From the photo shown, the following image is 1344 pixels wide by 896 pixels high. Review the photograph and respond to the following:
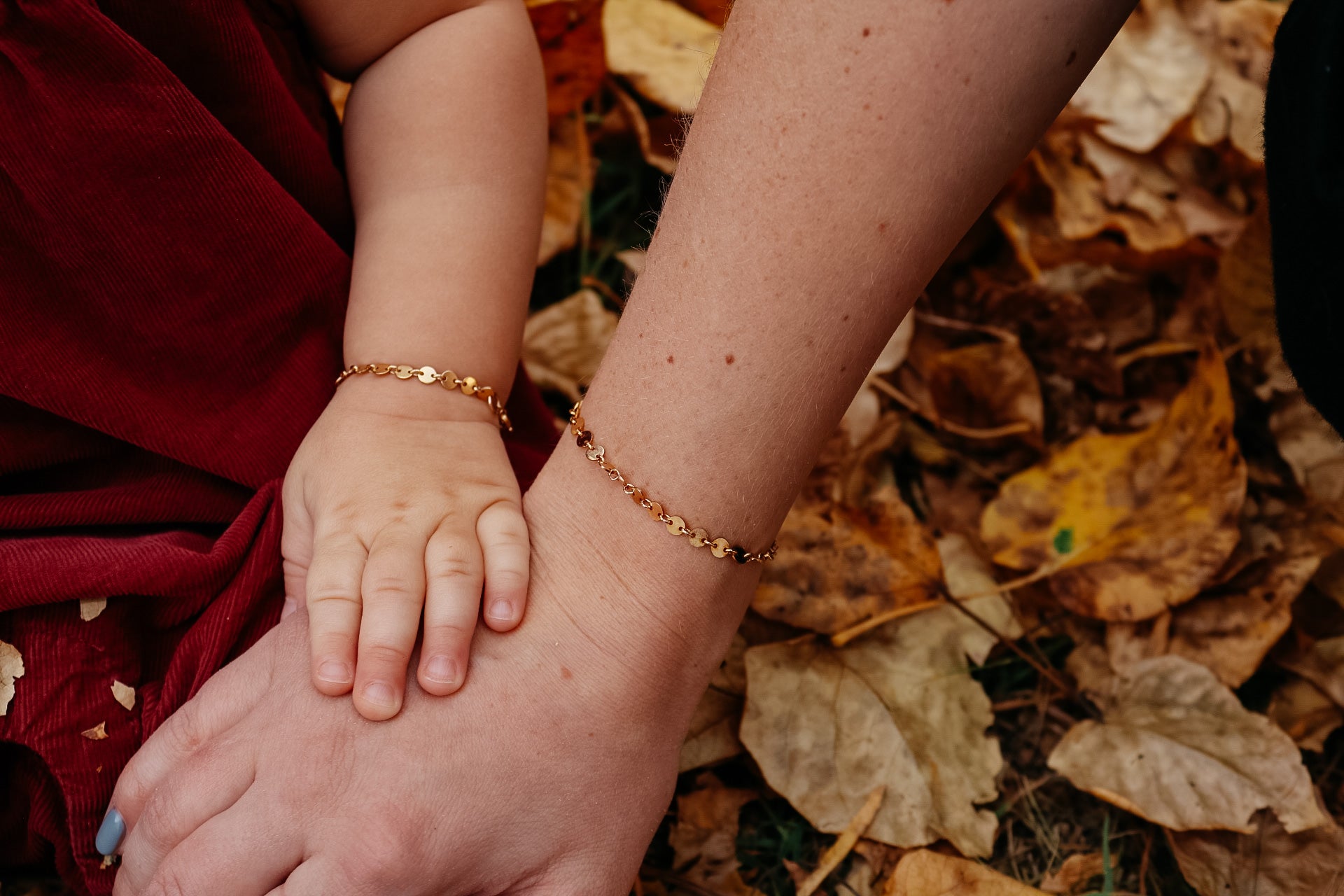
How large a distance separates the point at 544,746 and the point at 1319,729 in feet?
2.61

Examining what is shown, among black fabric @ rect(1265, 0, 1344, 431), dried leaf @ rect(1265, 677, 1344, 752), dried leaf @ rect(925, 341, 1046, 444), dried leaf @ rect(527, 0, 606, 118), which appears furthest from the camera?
dried leaf @ rect(527, 0, 606, 118)

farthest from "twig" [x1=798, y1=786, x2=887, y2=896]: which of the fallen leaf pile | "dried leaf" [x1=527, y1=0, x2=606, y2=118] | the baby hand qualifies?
"dried leaf" [x1=527, y1=0, x2=606, y2=118]

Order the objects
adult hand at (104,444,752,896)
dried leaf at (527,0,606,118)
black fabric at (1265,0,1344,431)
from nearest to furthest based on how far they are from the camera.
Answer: black fabric at (1265,0,1344,431) < adult hand at (104,444,752,896) < dried leaf at (527,0,606,118)

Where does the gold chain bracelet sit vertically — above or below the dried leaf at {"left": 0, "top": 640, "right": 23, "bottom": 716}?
above

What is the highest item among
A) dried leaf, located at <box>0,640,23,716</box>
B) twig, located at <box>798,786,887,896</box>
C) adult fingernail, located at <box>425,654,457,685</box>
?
adult fingernail, located at <box>425,654,457,685</box>

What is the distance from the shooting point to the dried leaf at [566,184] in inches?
52.2

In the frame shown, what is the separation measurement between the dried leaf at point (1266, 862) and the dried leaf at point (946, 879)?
0.53ft

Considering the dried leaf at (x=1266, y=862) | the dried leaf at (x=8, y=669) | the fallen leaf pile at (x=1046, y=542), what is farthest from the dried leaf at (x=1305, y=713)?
the dried leaf at (x=8, y=669)

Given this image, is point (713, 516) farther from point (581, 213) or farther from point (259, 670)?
point (581, 213)

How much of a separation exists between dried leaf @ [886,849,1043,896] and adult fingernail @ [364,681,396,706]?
0.47m

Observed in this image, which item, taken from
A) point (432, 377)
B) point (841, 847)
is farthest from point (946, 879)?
point (432, 377)

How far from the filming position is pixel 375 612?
638 mm

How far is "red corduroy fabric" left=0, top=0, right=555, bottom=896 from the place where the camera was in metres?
0.67

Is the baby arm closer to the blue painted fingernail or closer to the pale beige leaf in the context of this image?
the blue painted fingernail
